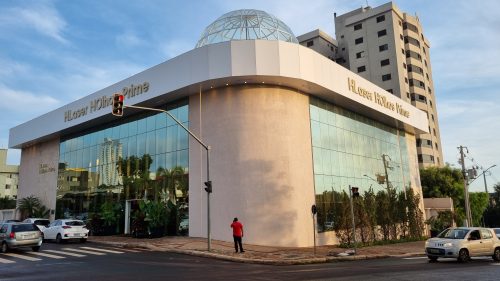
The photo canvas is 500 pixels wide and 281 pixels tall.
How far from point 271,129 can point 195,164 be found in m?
5.54

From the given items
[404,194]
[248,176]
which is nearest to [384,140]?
[404,194]

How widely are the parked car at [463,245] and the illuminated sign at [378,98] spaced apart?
1536 centimetres

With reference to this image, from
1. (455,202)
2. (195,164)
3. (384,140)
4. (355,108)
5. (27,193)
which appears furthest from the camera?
(455,202)

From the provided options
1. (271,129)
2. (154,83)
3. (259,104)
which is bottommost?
(271,129)

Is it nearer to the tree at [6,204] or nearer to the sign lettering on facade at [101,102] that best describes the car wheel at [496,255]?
the sign lettering on facade at [101,102]

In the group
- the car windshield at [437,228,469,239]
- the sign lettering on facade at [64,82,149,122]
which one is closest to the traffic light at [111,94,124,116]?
the sign lettering on facade at [64,82,149,122]

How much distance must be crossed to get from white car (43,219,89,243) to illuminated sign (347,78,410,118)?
70.2ft

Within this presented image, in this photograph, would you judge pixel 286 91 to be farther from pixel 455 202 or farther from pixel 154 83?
pixel 455 202

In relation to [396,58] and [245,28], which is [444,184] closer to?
[396,58]

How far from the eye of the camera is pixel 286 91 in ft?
92.8

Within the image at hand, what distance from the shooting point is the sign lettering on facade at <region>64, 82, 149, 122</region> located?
30344 millimetres

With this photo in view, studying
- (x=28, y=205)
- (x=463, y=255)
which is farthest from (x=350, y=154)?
(x=28, y=205)

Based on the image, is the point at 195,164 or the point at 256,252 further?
the point at 195,164

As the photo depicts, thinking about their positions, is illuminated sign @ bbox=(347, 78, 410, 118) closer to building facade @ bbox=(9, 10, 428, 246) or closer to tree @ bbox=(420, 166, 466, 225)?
building facade @ bbox=(9, 10, 428, 246)
